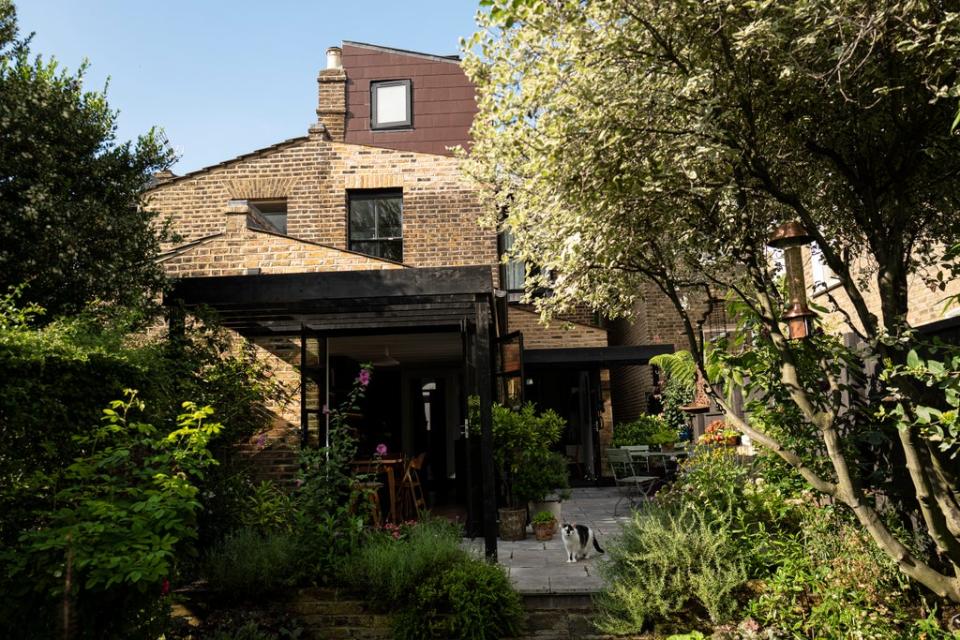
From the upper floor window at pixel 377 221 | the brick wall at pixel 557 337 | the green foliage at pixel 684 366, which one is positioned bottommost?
the green foliage at pixel 684 366

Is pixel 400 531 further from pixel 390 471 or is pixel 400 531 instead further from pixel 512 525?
pixel 390 471

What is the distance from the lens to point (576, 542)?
6.88m

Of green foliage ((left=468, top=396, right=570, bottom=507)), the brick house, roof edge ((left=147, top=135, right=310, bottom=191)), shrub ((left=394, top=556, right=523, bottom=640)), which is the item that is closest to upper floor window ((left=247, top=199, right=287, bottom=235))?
the brick house

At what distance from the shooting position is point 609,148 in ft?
13.7

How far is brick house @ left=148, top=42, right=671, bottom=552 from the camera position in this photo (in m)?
8.77

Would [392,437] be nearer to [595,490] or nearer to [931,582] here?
[595,490]

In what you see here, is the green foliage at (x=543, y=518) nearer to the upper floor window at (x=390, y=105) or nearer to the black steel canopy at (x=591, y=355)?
the black steel canopy at (x=591, y=355)

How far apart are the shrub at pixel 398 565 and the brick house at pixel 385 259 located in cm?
257

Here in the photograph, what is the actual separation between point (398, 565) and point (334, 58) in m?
11.4

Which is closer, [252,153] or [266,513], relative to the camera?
[266,513]

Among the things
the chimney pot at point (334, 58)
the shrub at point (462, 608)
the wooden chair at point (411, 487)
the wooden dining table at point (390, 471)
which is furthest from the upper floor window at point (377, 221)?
the shrub at point (462, 608)

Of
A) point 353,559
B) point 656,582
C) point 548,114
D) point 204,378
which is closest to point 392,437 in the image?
point 204,378

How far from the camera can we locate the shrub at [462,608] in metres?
5.11

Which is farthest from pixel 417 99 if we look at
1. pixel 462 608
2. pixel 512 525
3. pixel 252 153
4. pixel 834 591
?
pixel 834 591
